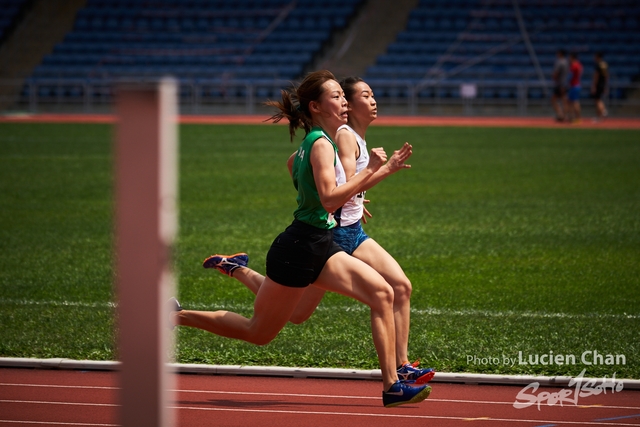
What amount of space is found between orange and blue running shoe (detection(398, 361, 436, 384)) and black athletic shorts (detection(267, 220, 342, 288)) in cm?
79

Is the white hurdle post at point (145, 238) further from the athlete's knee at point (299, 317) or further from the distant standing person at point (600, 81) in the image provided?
the distant standing person at point (600, 81)

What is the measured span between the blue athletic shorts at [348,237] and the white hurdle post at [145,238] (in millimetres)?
3409

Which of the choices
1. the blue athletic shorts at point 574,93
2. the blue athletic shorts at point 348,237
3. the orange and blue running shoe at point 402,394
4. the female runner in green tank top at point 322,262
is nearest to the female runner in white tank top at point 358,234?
the blue athletic shorts at point 348,237

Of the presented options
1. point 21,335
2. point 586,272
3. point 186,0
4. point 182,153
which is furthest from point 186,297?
point 186,0

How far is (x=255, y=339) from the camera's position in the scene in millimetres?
5711

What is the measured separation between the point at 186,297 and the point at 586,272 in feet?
13.4

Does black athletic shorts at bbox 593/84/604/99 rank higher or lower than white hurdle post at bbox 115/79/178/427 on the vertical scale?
higher

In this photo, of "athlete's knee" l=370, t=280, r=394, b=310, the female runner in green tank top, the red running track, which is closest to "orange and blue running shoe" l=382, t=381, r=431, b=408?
the female runner in green tank top

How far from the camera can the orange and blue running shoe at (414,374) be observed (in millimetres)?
5613

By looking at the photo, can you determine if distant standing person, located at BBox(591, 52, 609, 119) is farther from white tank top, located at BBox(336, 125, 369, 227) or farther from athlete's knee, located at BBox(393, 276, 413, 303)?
athlete's knee, located at BBox(393, 276, 413, 303)

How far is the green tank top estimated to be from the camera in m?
5.46

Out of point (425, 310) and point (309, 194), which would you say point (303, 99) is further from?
point (425, 310)

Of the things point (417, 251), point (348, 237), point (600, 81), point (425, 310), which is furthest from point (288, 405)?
point (600, 81)

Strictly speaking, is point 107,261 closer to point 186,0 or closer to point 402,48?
point 402,48
